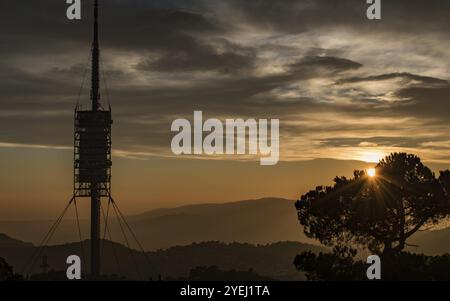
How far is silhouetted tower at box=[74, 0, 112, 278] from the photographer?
449 feet

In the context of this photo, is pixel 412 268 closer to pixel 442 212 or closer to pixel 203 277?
pixel 442 212

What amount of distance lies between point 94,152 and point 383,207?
8836cm

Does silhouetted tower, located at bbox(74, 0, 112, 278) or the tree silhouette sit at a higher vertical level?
silhouetted tower, located at bbox(74, 0, 112, 278)

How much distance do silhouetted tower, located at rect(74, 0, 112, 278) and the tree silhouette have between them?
271 ft

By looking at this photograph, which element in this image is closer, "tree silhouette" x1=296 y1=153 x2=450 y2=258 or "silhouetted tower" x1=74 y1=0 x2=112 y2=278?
"tree silhouette" x1=296 y1=153 x2=450 y2=258

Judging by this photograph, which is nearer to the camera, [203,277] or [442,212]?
[442,212]

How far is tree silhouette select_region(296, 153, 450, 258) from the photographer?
191 feet

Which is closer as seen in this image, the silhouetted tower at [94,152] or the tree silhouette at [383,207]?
the tree silhouette at [383,207]

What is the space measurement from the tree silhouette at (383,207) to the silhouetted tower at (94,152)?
8274 cm

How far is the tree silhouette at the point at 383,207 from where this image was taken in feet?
191

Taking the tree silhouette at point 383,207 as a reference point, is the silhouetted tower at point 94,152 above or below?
above
